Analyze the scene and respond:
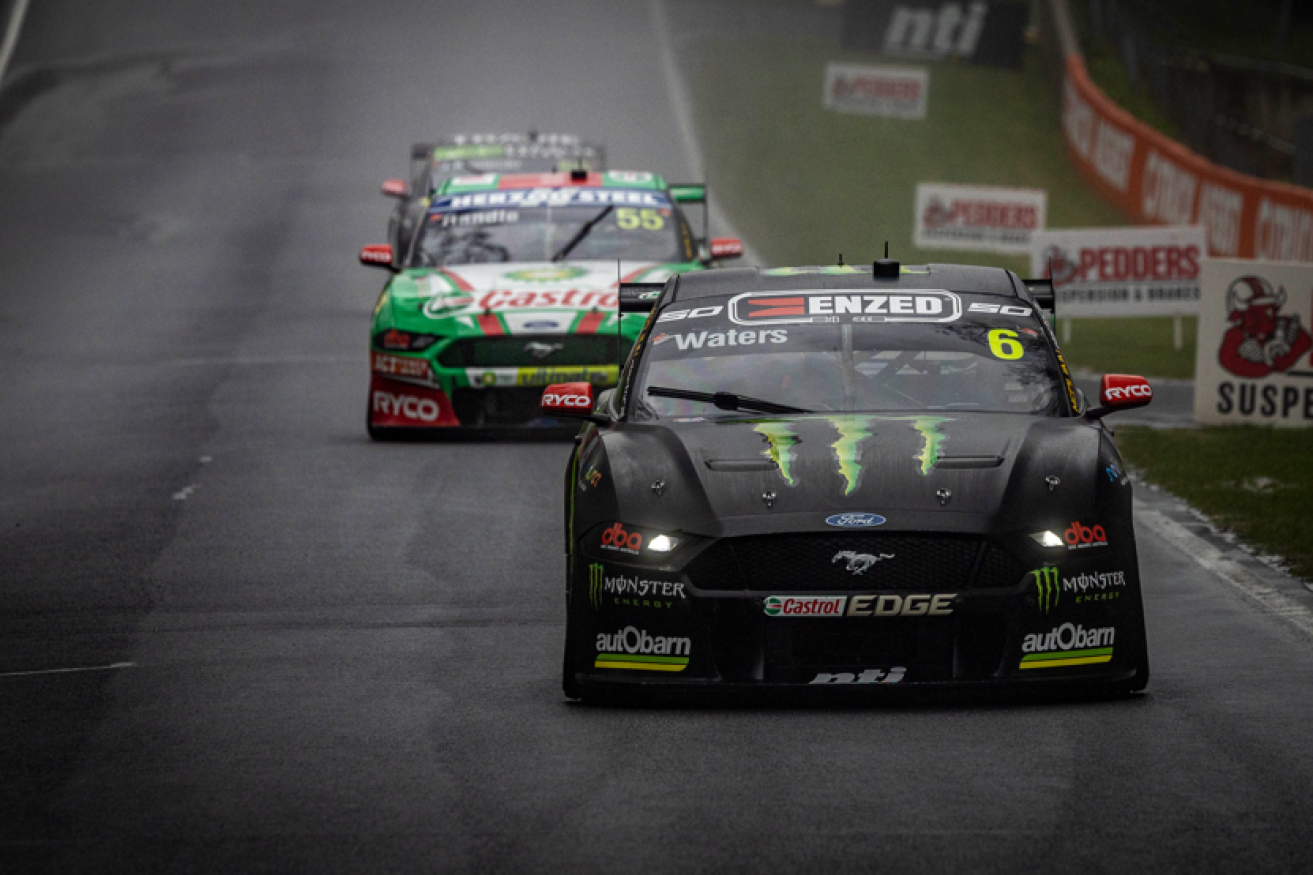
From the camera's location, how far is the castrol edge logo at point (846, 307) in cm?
798

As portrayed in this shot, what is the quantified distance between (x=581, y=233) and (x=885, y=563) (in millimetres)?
9103

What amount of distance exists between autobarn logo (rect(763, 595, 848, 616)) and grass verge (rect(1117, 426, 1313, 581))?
3.66 m

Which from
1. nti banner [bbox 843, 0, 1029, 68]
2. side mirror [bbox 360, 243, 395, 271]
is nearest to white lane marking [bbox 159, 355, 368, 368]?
side mirror [bbox 360, 243, 395, 271]

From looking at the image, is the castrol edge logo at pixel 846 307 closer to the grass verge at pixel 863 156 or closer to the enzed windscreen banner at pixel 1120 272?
the grass verge at pixel 863 156

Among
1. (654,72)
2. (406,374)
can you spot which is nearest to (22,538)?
(406,374)

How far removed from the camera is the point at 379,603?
895 cm

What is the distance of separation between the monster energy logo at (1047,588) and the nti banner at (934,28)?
37257 millimetres

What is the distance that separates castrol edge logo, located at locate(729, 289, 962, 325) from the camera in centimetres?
798

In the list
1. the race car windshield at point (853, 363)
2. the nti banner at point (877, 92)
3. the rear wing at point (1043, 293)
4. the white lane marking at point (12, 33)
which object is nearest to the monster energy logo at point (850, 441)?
the race car windshield at point (853, 363)

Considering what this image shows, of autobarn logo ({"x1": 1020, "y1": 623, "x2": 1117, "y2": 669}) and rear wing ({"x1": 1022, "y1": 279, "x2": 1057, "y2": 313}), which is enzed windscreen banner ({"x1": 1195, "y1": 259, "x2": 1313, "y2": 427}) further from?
autobarn logo ({"x1": 1020, "y1": 623, "x2": 1117, "y2": 669})

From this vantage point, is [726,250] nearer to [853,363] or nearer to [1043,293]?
[1043,293]

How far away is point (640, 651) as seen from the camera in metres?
6.74

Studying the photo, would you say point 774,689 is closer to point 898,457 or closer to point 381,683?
point 898,457

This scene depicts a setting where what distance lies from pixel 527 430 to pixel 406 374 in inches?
33.8
